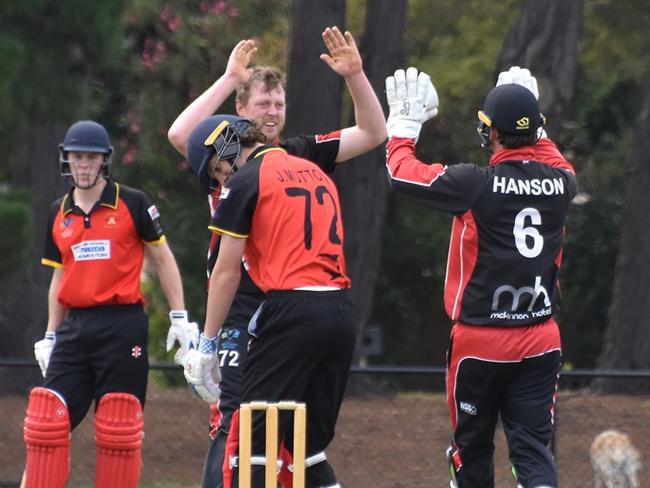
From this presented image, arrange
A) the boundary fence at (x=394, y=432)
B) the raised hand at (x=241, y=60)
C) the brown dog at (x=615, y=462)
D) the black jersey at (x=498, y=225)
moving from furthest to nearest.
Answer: the boundary fence at (x=394, y=432) < the brown dog at (x=615, y=462) < the raised hand at (x=241, y=60) < the black jersey at (x=498, y=225)

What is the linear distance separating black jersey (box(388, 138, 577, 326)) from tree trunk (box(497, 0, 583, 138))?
557 centimetres

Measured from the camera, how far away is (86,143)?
293 inches

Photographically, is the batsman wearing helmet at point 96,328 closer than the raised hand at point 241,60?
No

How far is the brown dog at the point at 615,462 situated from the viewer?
28.8 feet

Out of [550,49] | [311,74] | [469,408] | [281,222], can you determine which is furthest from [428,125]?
[281,222]

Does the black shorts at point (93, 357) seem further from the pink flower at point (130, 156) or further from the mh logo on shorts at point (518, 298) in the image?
the pink flower at point (130, 156)

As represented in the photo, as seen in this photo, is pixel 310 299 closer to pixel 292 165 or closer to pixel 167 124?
pixel 292 165

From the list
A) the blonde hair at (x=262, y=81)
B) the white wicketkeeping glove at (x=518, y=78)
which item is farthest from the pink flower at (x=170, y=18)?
the white wicketkeeping glove at (x=518, y=78)

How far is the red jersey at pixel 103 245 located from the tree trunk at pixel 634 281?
6.49 m

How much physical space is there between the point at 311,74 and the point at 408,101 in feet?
18.1

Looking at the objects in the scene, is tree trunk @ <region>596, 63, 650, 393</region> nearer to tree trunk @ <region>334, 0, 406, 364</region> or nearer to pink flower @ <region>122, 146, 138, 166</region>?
tree trunk @ <region>334, 0, 406, 364</region>

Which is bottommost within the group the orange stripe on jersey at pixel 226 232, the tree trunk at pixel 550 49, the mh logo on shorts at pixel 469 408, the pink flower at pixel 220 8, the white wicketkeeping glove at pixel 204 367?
the mh logo on shorts at pixel 469 408

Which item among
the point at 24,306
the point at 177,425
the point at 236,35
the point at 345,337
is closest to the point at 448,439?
the point at 177,425

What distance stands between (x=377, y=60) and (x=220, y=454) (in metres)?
6.46
